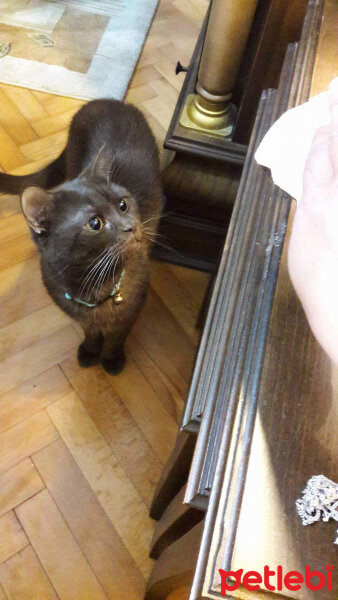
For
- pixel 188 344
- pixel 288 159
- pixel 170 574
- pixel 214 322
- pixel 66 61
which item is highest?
pixel 288 159

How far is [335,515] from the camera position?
0.80 feet

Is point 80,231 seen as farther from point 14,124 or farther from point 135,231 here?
point 14,124

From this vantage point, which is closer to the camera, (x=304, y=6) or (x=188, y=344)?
(x=304, y=6)

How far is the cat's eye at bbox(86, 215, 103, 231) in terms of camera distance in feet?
2.26

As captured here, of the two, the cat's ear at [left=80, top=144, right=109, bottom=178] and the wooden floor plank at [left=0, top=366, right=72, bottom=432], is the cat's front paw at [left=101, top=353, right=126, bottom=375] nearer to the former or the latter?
the wooden floor plank at [left=0, top=366, right=72, bottom=432]

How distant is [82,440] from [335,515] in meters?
0.78

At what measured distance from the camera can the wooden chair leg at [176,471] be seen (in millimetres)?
500

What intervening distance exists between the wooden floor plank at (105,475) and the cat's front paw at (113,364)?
96 millimetres

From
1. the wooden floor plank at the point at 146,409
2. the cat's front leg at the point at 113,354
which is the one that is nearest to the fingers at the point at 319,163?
the cat's front leg at the point at 113,354

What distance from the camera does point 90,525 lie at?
0.86 meters

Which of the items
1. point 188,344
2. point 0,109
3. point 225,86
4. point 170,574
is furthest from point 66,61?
point 170,574

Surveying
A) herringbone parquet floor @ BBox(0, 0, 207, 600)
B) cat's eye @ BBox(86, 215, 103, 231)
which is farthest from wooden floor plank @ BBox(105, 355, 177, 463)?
cat's eye @ BBox(86, 215, 103, 231)

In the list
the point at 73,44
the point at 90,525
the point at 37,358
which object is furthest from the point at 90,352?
the point at 73,44

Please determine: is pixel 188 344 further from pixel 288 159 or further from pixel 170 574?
pixel 288 159
